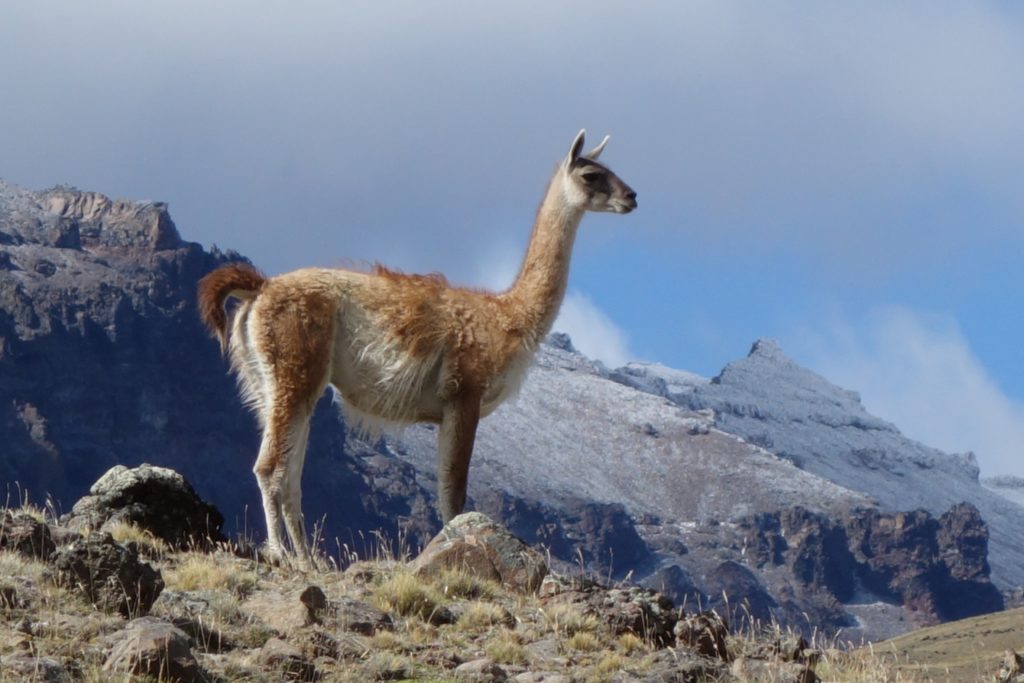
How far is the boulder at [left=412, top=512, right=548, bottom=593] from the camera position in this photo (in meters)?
14.3

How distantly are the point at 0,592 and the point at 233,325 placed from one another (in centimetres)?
628

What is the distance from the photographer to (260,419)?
17.0 metres

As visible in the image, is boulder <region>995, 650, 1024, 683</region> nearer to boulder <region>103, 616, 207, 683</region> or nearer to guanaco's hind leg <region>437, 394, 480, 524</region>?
boulder <region>103, 616, 207, 683</region>

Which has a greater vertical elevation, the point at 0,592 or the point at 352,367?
the point at 352,367

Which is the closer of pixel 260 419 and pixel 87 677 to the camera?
pixel 87 677

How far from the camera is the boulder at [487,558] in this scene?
14320mm

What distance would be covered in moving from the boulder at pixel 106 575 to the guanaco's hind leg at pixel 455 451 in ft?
17.2

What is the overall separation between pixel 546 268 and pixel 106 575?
774 cm

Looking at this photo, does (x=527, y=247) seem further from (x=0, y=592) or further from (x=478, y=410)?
(x=0, y=592)

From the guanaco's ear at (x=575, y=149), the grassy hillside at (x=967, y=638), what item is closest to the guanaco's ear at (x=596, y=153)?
the guanaco's ear at (x=575, y=149)

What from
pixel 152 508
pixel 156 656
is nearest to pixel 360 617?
pixel 156 656

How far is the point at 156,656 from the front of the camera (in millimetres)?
9938

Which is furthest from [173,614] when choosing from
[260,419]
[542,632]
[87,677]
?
[260,419]

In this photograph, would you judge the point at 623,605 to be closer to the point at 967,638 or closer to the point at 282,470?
the point at 282,470
